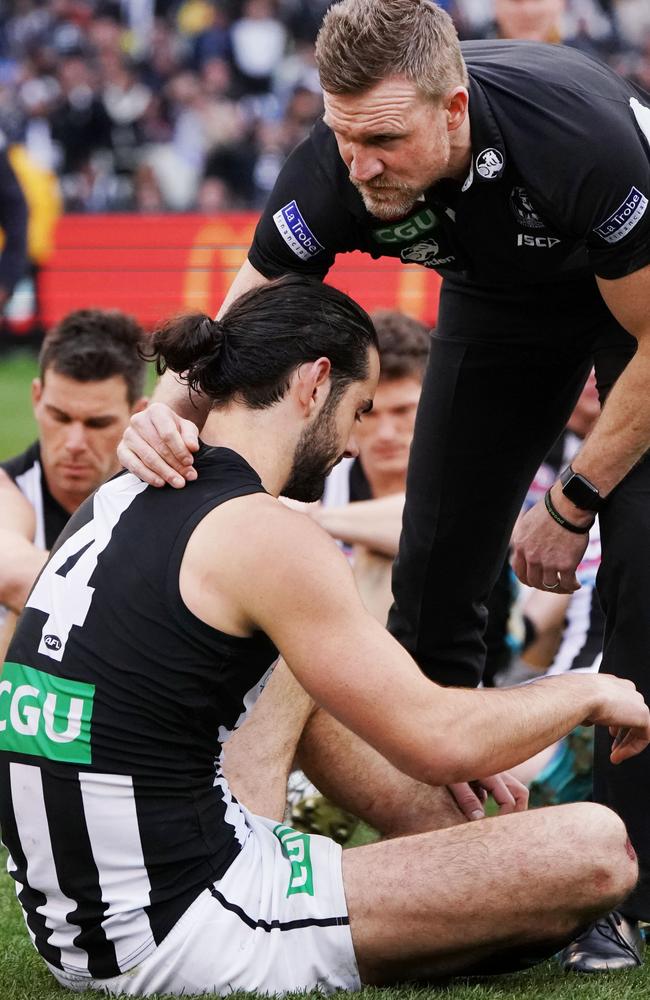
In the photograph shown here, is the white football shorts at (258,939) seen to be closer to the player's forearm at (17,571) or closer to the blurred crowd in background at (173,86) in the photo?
the player's forearm at (17,571)

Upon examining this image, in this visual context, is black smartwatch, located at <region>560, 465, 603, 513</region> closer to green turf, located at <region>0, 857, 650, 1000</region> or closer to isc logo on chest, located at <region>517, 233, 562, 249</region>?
isc logo on chest, located at <region>517, 233, 562, 249</region>

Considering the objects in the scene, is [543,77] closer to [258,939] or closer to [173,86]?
[258,939]

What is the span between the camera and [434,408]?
4.08 metres

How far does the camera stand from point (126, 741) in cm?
306

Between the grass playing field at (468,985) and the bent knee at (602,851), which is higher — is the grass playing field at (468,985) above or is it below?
below

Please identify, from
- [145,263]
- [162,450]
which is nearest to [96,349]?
[162,450]

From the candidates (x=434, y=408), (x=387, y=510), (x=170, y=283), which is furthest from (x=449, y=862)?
(x=170, y=283)

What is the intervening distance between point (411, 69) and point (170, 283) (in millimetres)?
12557

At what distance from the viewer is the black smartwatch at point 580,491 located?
3.65 metres

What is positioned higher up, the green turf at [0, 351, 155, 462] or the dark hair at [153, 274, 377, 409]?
the dark hair at [153, 274, 377, 409]

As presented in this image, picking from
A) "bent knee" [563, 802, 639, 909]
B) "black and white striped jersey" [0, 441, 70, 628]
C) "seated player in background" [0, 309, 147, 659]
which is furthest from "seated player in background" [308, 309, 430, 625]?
"bent knee" [563, 802, 639, 909]

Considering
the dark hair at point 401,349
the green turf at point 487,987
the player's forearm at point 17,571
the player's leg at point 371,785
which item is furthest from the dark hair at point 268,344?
the dark hair at point 401,349

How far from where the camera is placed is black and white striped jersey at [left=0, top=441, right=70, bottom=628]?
17.3 feet

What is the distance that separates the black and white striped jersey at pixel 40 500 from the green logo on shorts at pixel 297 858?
2196 millimetres
